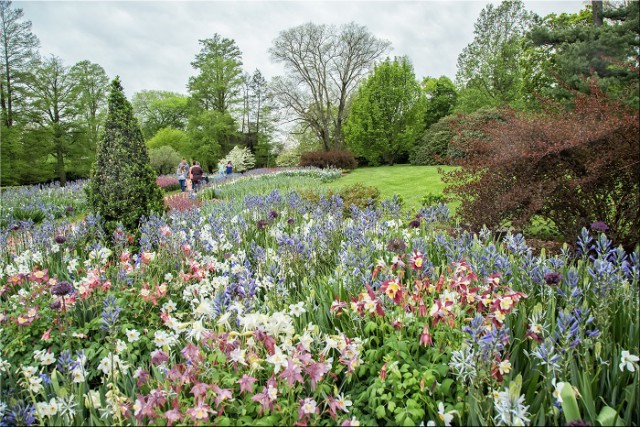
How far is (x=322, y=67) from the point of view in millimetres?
33219

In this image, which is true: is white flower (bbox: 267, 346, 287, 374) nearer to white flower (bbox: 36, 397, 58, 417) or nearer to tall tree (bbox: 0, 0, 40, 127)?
white flower (bbox: 36, 397, 58, 417)

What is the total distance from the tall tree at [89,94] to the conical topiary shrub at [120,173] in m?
20.8

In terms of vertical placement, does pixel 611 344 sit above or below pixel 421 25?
below

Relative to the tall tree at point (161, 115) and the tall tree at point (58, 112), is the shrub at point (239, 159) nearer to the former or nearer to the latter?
the tall tree at point (58, 112)

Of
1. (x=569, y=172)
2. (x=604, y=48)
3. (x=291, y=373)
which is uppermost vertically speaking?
(x=604, y=48)

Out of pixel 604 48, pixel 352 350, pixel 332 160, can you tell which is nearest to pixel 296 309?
pixel 352 350

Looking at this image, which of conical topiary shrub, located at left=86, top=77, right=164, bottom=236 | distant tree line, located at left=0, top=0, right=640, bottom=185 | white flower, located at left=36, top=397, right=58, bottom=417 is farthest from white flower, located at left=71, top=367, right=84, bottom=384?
distant tree line, located at left=0, top=0, right=640, bottom=185

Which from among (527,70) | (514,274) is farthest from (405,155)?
(514,274)

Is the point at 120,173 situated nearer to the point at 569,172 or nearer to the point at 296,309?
the point at 296,309

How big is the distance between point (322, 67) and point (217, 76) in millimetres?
10863

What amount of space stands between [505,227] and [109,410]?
4537 millimetres

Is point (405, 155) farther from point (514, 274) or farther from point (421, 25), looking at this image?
point (514, 274)

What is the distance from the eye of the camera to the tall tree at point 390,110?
2716 centimetres

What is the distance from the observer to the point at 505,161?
468 cm
